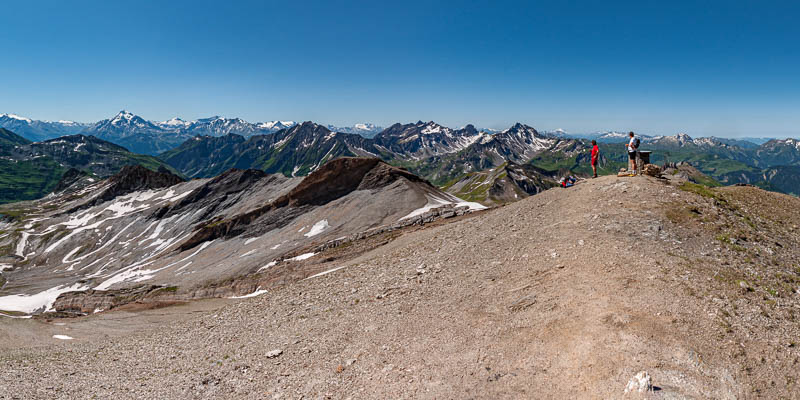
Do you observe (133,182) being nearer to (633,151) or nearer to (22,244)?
(22,244)

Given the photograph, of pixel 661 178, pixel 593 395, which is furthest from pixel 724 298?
pixel 661 178

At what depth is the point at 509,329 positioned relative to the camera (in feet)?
50.9

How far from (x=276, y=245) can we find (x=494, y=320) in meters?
54.1

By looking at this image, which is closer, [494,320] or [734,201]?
[494,320]

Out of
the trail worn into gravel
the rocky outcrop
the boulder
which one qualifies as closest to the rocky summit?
the trail worn into gravel

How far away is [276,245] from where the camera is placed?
63.4 m

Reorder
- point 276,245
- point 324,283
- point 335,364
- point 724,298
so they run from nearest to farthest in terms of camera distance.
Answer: point 724,298
point 335,364
point 324,283
point 276,245

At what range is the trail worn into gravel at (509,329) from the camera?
1222 cm

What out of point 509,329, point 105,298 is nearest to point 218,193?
point 105,298

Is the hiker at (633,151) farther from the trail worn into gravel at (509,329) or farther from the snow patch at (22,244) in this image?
the snow patch at (22,244)

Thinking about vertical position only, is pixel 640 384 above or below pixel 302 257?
above

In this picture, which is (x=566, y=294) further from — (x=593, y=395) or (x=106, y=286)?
(x=106, y=286)

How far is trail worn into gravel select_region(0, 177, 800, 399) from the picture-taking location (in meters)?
12.2

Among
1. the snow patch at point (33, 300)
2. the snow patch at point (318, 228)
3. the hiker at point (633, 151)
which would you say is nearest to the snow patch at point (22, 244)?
the snow patch at point (33, 300)
